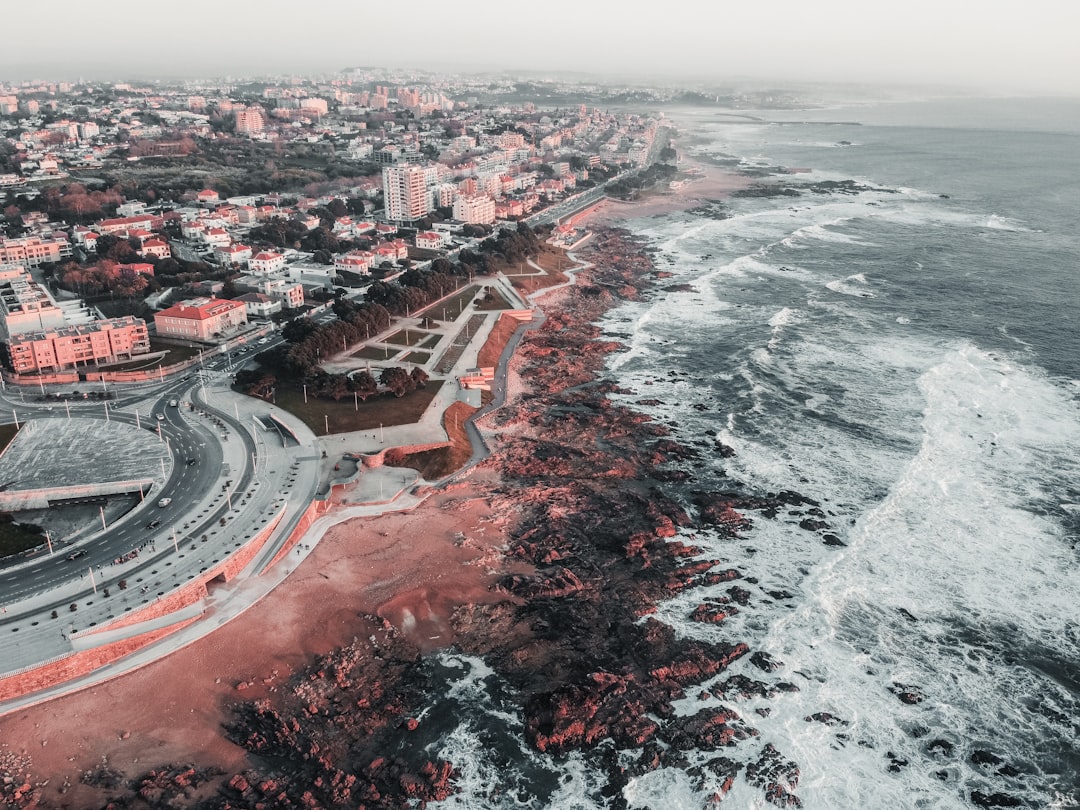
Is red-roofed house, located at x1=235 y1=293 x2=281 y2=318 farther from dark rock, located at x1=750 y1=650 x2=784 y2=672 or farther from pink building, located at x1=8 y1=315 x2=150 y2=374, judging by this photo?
dark rock, located at x1=750 y1=650 x2=784 y2=672

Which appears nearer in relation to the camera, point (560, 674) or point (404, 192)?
point (560, 674)

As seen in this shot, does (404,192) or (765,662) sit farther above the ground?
(404,192)

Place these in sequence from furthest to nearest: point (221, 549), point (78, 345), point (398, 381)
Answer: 1. point (78, 345)
2. point (398, 381)
3. point (221, 549)

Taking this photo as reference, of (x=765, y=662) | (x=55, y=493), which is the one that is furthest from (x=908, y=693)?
(x=55, y=493)

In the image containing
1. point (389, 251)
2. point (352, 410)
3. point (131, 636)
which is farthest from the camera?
point (389, 251)

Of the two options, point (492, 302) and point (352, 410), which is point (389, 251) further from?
point (352, 410)

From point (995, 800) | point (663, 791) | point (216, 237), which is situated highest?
point (216, 237)

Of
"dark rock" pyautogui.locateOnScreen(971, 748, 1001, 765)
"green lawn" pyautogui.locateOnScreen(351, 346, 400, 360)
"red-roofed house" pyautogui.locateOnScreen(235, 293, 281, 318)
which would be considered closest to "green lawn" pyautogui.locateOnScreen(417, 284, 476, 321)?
"green lawn" pyautogui.locateOnScreen(351, 346, 400, 360)

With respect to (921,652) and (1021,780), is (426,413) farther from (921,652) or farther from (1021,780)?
(1021,780)
